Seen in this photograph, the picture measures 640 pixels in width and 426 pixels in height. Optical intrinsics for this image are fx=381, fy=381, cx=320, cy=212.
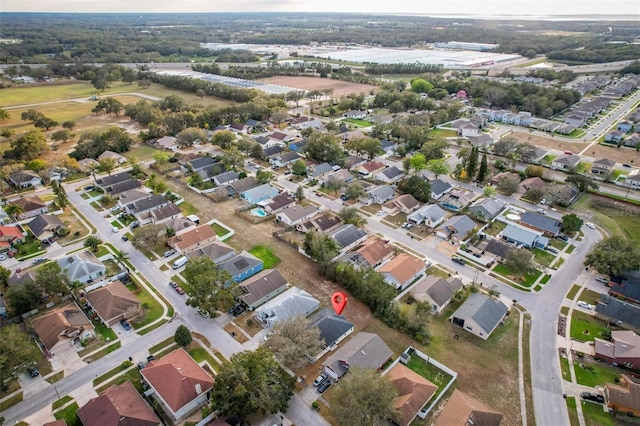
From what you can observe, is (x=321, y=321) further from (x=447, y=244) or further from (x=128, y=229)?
(x=128, y=229)

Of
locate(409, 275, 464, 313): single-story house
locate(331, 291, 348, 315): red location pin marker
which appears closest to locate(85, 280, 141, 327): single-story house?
locate(331, 291, 348, 315): red location pin marker

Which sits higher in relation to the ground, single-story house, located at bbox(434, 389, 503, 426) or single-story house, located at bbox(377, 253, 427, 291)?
single-story house, located at bbox(434, 389, 503, 426)

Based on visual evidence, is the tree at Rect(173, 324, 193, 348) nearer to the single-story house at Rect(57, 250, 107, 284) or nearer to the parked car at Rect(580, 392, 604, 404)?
the single-story house at Rect(57, 250, 107, 284)

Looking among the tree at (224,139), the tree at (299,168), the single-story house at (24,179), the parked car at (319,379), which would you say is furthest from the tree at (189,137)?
the parked car at (319,379)

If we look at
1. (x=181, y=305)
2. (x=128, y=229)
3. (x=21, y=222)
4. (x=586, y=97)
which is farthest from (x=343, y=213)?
(x=586, y=97)

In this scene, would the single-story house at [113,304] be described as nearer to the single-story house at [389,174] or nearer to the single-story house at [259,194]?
the single-story house at [259,194]

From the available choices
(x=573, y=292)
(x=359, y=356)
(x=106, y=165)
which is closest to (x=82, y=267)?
(x=106, y=165)
